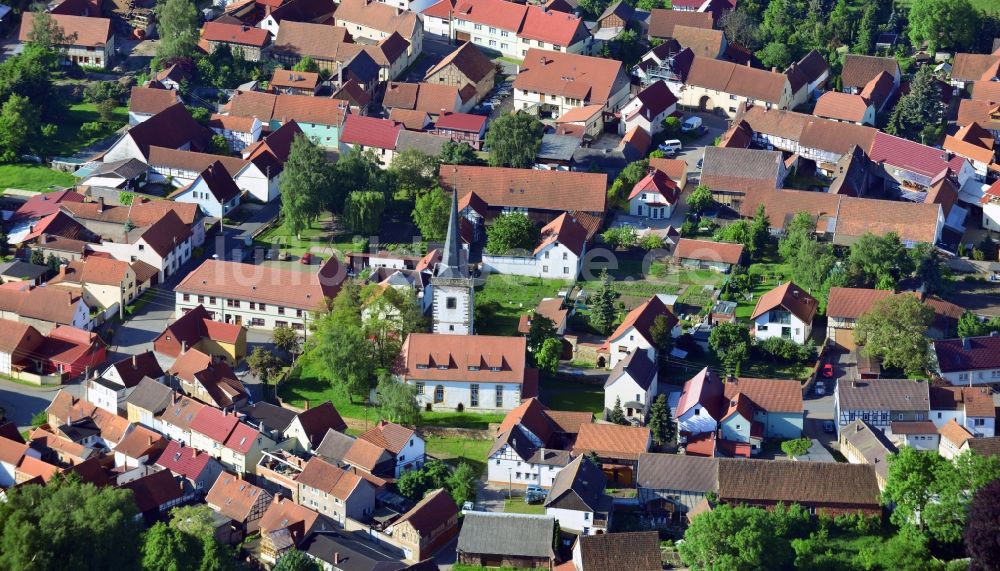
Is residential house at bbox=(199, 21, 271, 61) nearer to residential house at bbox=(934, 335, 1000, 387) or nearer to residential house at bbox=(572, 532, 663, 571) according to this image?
residential house at bbox=(934, 335, 1000, 387)

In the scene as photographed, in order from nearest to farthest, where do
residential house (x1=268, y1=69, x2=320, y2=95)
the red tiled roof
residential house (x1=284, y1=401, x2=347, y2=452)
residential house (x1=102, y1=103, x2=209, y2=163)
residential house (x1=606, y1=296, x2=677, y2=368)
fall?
1. residential house (x1=284, y1=401, x2=347, y2=452)
2. residential house (x1=606, y1=296, x2=677, y2=368)
3. residential house (x1=102, y1=103, x2=209, y2=163)
4. the red tiled roof
5. residential house (x1=268, y1=69, x2=320, y2=95)

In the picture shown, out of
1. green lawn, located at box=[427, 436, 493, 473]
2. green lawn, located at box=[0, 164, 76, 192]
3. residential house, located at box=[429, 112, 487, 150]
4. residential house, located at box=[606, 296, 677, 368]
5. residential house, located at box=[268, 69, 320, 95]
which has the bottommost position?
green lawn, located at box=[0, 164, 76, 192]

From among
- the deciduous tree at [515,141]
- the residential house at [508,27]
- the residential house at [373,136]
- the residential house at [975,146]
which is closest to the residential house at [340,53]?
Result: the residential house at [508,27]

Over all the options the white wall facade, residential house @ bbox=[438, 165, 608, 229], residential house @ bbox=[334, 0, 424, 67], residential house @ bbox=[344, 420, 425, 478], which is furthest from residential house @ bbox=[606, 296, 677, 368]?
residential house @ bbox=[334, 0, 424, 67]

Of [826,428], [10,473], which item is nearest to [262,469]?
[10,473]

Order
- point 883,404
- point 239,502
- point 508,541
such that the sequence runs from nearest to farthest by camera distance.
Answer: point 508,541 < point 239,502 < point 883,404

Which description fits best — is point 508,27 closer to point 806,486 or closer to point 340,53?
point 340,53

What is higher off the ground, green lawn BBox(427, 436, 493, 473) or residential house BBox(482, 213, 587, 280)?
residential house BBox(482, 213, 587, 280)

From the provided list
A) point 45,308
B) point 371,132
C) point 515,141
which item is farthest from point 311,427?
point 371,132
